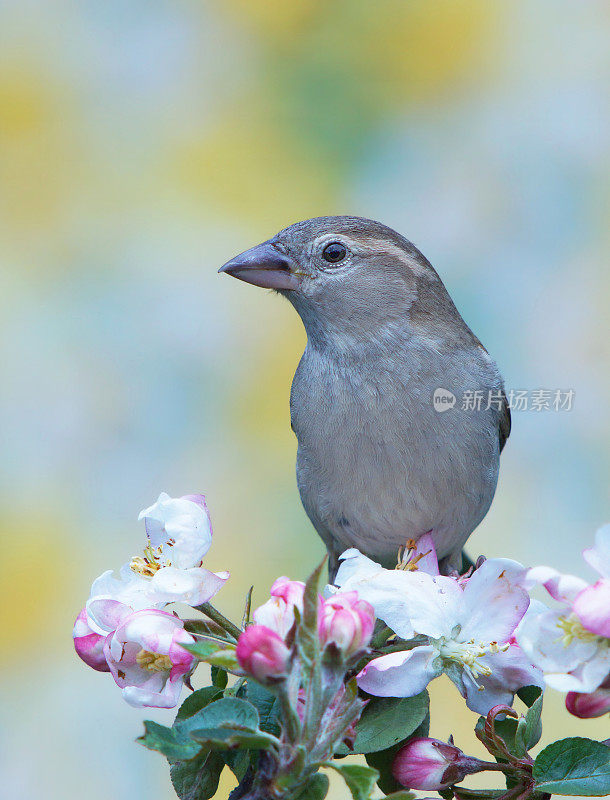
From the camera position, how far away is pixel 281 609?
0.86 meters

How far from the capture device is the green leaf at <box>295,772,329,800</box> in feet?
2.65

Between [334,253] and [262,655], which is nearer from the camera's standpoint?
[262,655]

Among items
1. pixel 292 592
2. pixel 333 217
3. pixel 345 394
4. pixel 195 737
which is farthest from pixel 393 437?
pixel 195 737

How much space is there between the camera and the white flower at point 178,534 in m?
1.05

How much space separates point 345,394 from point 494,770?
0.90m

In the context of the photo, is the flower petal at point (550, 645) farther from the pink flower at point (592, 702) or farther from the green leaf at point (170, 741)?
the green leaf at point (170, 741)

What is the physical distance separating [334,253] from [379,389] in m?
0.30

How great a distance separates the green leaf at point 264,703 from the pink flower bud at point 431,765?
150mm

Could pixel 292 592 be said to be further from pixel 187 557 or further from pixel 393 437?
pixel 393 437

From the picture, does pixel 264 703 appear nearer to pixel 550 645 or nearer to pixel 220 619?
pixel 220 619

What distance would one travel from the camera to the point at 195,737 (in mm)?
792

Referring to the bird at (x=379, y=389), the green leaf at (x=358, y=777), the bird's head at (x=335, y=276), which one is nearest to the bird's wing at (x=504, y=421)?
the bird at (x=379, y=389)

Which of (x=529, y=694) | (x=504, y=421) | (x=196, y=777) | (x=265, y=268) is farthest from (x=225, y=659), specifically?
(x=504, y=421)

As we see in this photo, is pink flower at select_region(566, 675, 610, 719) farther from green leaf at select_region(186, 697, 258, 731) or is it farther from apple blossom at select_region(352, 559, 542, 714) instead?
green leaf at select_region(186, 697, 258, 731)
